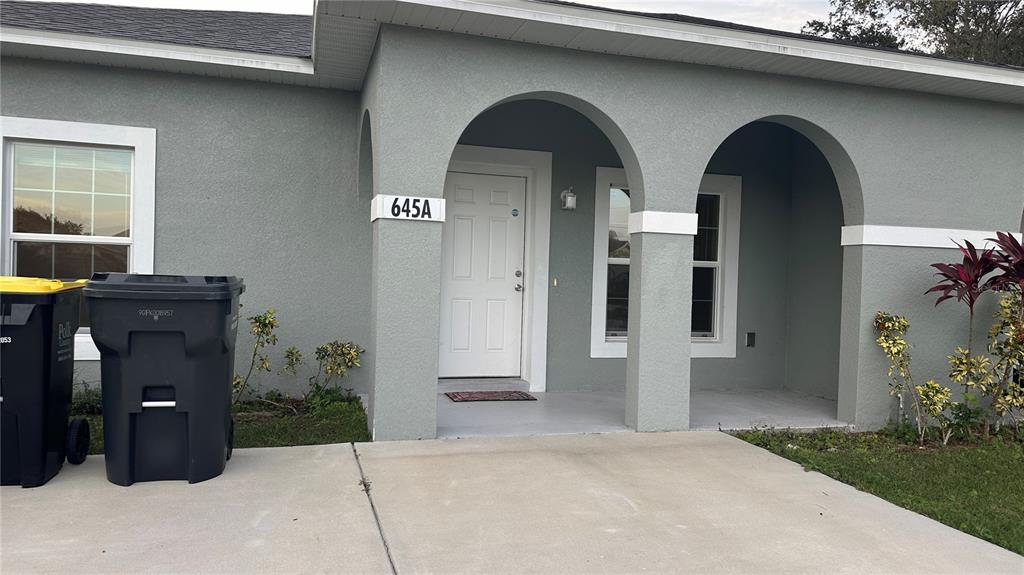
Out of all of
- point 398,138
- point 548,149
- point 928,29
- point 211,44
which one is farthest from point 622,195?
point 928,29

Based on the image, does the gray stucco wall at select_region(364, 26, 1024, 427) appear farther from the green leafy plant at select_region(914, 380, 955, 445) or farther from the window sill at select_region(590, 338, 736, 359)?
the window sill at select_region(590, 338, 736, 359)

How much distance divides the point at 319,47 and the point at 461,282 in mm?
2665

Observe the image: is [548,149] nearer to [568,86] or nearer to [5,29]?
[568,86]

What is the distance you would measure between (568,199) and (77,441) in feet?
14.8

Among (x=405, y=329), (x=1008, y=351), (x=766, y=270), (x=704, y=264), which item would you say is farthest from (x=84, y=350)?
(x=1008, y=351)

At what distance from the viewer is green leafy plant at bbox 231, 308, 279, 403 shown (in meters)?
5.80

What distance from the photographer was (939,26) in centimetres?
1725

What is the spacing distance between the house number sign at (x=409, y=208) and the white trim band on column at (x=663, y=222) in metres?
1.56

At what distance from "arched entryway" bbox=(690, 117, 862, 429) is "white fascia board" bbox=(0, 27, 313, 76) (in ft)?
14.1

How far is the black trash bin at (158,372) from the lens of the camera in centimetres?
381

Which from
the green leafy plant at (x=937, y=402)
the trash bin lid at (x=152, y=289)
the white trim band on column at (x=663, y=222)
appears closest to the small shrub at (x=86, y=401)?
the trash bin lid at (x=152, y=289)

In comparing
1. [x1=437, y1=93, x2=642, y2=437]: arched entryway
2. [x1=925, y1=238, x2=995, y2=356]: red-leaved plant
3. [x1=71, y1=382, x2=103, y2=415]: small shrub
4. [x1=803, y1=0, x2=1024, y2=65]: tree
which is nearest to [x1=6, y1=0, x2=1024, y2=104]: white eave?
[x1=925, y1=238, x2=995, y2=356]: red-leaved plant

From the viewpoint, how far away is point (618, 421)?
18.8 feet

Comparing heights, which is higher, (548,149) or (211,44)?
(211,44)
